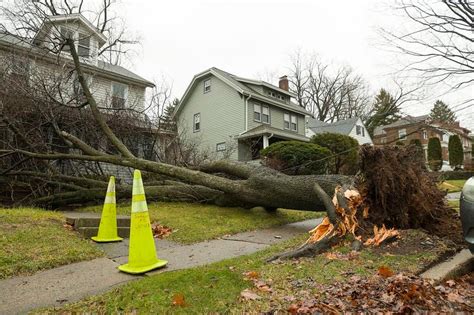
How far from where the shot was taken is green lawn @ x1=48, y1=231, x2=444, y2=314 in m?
2.56

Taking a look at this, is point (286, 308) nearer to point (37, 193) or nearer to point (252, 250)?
point (252, 250)

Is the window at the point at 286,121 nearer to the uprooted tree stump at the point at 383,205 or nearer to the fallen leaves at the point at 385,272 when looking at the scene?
the uprooted tree stump at the point at 383,205

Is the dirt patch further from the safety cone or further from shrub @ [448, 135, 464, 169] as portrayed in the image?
shrub @ [448, 135, 464, 169]

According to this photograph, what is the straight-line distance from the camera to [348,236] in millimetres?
4652

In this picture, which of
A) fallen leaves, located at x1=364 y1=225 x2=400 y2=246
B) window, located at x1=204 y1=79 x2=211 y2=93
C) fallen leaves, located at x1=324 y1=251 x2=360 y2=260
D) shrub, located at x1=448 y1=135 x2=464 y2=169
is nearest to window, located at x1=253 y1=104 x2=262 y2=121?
window, located at x1=204 y1=79 x2=211 y2=93

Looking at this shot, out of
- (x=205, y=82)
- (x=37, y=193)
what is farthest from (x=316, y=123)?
(x=37, y=193)

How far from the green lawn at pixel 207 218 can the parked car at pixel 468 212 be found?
3.79 metres

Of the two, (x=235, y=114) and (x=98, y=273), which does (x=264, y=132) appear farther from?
(x=98, y=273)

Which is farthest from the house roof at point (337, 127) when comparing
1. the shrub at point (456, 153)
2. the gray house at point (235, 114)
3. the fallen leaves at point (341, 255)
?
the fallen leaves at point (341, 255)

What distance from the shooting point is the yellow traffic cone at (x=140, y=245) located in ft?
12.4

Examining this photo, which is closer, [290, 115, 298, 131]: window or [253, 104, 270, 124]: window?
[253, 104, 270, 124]: window

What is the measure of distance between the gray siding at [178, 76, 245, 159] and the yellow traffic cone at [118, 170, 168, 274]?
17212mm

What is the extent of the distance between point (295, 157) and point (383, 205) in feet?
37.0

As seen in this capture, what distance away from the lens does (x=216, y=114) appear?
24359mm
